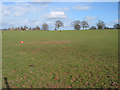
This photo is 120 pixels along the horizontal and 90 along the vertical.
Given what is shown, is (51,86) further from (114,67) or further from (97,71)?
(114,67)

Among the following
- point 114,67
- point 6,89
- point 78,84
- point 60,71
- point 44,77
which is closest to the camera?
point 6,89

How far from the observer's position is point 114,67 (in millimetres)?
8945

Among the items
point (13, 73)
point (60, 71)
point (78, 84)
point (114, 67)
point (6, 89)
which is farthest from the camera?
point (114, 67)

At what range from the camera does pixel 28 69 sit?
26.8ft

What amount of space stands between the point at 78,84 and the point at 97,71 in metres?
2.29

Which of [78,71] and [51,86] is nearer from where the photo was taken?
[51,86]

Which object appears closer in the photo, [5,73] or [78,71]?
[5,73]

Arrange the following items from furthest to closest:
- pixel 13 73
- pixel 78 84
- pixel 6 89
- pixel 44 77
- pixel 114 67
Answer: pixel 114 67
pixel 13 73
pixel 44 77
pixel 78 84
pixel 6 89

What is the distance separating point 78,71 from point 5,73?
404cm

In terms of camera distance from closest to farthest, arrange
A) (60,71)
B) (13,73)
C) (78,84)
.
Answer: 1. (78,84)
2. (13,73)
3. (60,71)

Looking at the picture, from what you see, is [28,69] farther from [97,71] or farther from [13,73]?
[97,71]

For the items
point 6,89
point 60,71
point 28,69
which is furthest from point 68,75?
point 6,89

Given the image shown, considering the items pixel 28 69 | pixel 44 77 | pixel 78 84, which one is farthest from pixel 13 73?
pixel 78 84

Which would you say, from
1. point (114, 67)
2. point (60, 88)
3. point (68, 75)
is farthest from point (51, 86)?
point (114, 67)
